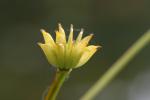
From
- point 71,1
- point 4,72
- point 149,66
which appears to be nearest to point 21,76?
point 4,72

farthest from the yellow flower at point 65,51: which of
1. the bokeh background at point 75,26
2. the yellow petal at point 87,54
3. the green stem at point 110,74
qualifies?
the bokeh background at point 75,26

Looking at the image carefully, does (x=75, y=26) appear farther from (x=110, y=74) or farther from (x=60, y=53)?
(x=60, y=53)

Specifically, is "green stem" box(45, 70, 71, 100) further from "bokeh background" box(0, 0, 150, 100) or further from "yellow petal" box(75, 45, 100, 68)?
"bokeh background" box(0, 0, 150, 100)

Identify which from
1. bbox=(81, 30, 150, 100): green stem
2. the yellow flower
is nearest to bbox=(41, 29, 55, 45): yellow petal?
the yellow flower

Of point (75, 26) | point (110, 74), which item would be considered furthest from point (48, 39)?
point (75, 26)

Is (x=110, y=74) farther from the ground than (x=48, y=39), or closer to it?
closer to it

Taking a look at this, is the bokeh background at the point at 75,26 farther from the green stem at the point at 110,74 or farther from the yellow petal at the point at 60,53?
the yellow petal at the point at 60,53

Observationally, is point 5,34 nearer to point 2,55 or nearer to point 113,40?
point 2,55

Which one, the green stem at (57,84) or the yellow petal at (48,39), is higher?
the yellow petal at (48,39)
